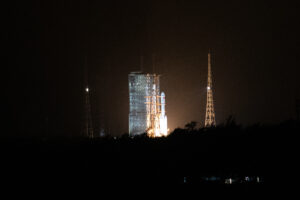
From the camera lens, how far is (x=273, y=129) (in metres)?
10.3

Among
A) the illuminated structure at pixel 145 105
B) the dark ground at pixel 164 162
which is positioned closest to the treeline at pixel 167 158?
the dark ground at pixel 164 162

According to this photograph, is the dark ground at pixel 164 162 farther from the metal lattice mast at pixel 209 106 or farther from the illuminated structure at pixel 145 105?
the illuminated structure at pixel 145 105

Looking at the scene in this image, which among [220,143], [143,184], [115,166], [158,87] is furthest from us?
[158,87]

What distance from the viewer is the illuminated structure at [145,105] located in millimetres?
22344

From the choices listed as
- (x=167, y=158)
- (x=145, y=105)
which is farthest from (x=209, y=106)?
(x=167, y=158)

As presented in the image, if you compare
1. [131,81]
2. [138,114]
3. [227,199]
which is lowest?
[227,199]

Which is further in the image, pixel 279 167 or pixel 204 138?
pixel 204 138

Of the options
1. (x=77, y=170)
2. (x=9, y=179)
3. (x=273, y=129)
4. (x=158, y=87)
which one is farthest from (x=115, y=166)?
(x=158, y=87)

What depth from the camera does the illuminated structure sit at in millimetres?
22344

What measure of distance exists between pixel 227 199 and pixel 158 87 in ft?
51.2

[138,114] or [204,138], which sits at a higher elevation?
[138,114]

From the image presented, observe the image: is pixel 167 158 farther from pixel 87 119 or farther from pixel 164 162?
pixel 87 119

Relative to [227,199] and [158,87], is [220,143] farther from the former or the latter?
[158,87]

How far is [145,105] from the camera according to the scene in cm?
2438
